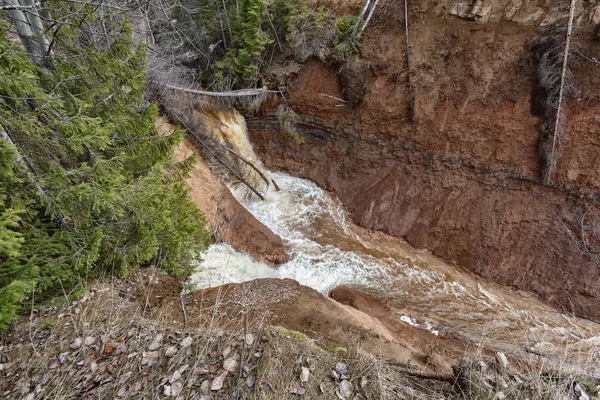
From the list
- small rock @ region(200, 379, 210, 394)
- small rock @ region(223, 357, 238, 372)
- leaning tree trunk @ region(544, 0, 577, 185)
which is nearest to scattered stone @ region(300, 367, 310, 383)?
small rock @ region(223, 357, 238, 372)

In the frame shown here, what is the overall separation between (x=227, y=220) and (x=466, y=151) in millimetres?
7151

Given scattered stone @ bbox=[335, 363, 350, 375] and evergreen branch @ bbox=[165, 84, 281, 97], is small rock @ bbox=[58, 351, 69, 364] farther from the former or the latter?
evergreen branch @ bbox=[165, 84, 281, 97]

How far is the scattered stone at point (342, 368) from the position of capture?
3049mm

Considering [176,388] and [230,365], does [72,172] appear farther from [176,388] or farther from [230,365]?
[230,365]

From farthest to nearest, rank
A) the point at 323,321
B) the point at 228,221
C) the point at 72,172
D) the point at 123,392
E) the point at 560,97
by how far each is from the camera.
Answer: the point at 228,221, the point at 560,97, the point at 323,321, the point at 72,172, the point at 123,392

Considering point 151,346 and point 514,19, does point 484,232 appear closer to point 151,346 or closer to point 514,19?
point 514,19

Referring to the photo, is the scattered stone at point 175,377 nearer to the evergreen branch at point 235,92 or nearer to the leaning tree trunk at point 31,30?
the leaning tree trunk at point 31,30

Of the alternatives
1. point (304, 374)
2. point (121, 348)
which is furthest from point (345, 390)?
point (121, 348)

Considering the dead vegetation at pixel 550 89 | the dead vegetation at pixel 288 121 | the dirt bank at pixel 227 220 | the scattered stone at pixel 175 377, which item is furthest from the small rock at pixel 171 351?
the dead vegetation at pixel 550 89

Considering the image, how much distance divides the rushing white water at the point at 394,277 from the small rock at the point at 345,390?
4.09 meters

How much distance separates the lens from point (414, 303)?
782 centimetres

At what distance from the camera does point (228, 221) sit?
27.6 feet

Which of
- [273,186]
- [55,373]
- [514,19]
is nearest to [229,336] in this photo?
[55,373]

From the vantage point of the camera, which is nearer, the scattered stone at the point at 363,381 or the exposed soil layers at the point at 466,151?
the scattered stone at the point at 363,381
